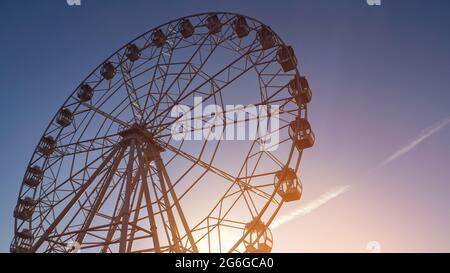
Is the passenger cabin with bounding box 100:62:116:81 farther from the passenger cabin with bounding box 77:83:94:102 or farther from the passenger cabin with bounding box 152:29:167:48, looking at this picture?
the passenger cabin with bounding box 152:29:167:48

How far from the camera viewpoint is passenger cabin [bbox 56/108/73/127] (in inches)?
804

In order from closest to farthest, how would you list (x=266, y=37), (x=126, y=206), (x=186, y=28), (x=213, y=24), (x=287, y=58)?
(x=126, y=206)
(x=287, y=58)
(x=266, y=37)
(x=213, y=24)
(x=186, y=28)

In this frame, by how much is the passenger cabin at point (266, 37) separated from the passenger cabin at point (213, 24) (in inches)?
69.3

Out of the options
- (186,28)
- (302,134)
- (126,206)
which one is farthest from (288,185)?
(186,28)

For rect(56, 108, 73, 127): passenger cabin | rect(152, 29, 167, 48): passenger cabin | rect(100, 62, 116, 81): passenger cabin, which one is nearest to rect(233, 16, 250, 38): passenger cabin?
rect(152, 29, 167, 48): passenger cabin

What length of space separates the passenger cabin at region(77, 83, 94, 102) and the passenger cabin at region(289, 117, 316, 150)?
9.75m

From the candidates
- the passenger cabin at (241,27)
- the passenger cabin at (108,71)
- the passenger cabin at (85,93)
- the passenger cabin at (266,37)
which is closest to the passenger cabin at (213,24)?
the passenger cabin at (241,27)

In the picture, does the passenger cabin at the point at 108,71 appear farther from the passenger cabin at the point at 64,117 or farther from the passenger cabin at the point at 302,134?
the passenger cabin at the point at 302,134

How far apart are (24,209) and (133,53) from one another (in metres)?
Answer: 7.92

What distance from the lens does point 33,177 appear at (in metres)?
19.6

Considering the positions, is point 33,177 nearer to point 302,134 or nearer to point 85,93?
point 85,93

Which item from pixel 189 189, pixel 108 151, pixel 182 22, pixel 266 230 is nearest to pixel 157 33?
pixel 182 22

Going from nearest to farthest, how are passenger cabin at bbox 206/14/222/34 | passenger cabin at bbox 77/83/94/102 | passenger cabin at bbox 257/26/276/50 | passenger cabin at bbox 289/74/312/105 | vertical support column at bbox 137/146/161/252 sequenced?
vertical support column at bbox 137/146/161/252
passenger cabin at bbox 289/74/312/105
passenger cabin at bbox 257/26/276/50
passenger cabin at bbox 206/14/222/34
passenger cabin at bbox 77/83/94/102
